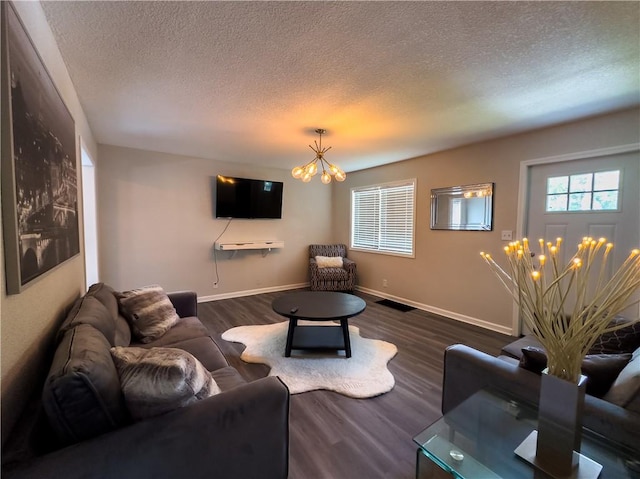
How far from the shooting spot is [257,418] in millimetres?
1179

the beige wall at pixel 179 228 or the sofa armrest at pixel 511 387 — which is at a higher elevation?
the beige wall at pixel 179 228

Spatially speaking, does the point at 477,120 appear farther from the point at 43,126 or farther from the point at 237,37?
the point at 43,126

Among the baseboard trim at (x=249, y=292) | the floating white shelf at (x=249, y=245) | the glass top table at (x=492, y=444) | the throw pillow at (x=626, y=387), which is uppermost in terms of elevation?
the floating white shelf at (x=249, y=245)

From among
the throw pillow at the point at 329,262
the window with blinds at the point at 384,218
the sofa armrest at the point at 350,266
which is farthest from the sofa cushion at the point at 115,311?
the window with blinds at the point at 384,218

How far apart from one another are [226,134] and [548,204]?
364cm

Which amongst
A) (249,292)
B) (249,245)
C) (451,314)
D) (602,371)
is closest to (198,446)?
(602,371)

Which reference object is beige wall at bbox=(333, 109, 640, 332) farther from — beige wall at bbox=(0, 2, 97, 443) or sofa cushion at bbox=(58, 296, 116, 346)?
beige wall at bbox=(0, 2, 97, 443)

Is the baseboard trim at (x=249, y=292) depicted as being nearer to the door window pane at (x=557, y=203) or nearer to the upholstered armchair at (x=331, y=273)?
the upholstered armchair at (x=331, y=273)

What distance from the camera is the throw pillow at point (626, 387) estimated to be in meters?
1.17

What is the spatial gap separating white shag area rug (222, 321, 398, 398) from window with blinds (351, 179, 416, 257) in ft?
6.58

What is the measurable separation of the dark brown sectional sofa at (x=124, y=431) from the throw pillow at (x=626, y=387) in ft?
4.66

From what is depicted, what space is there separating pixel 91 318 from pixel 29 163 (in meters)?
0.82

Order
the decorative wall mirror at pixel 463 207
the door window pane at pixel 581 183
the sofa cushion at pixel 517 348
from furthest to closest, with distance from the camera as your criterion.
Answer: the decorative wall mirror at pixel 463 207 < the door window pane at pixel 581 183 < the sofa cushion at pixel 517 348

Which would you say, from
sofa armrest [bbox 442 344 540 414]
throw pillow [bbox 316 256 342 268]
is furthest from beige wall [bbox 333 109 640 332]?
sofa armrest [bbox 442 344 540 414]
